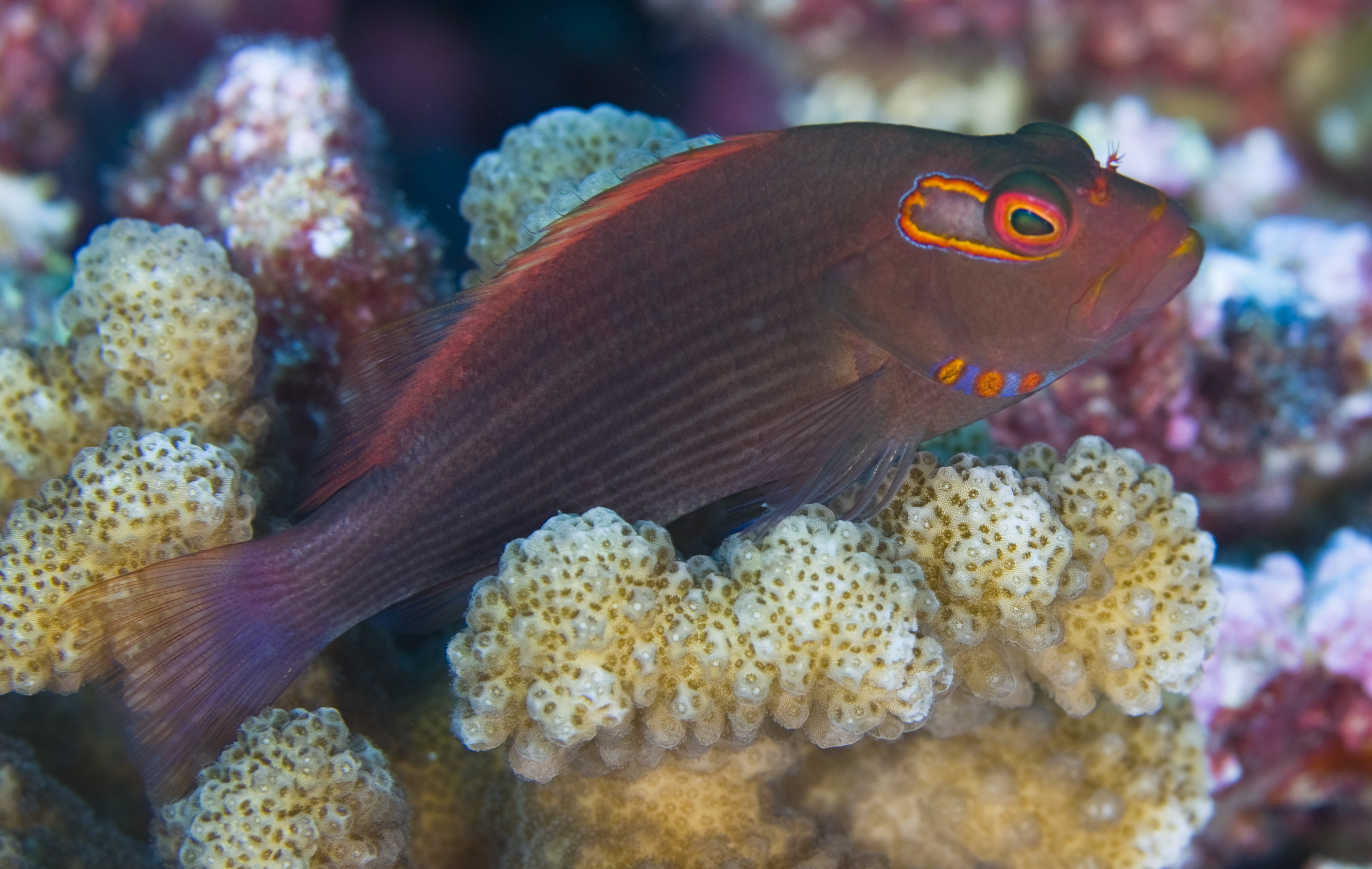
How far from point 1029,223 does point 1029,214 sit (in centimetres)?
2

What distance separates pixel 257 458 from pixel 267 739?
942 mm

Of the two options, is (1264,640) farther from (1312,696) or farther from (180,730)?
(180,730)

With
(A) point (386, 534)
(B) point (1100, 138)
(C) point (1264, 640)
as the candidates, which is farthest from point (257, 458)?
(B) point (1100, 138)

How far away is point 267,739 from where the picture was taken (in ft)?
7.45

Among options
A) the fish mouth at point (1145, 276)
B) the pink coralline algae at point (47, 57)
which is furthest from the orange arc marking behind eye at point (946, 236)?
the pink coralline algae at point (47, 57)

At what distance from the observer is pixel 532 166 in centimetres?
321

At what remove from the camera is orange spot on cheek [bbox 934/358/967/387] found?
8.04 ft

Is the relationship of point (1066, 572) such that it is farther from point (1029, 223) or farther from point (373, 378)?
point (373, 378)

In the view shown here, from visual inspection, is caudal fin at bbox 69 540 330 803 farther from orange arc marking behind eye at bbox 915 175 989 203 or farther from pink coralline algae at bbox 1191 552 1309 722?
pink coralline algae at bbox 1191 552 1309 722

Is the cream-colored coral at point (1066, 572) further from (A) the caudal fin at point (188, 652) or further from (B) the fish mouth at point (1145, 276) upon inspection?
(A) the caudal fin at point (188, 652)

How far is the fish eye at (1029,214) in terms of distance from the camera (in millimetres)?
2271

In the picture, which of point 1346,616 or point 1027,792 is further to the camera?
point 1346,616

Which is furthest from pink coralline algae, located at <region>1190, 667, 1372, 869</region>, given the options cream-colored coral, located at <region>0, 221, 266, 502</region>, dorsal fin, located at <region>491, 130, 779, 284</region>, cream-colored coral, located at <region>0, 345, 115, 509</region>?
cream-colored coral, located at <region>0, 345, 115, 509</region>

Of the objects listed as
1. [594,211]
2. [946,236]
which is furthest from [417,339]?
[946,236]
